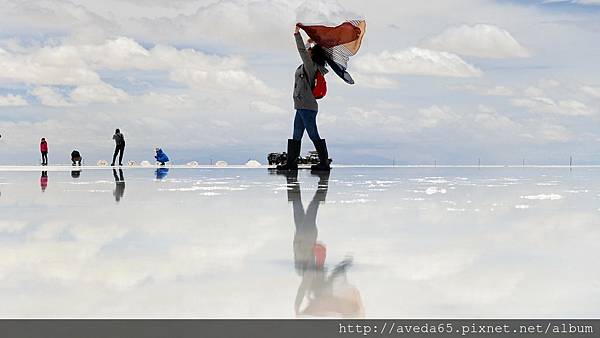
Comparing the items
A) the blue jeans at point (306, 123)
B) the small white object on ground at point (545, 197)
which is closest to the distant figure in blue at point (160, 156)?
the blue jeans at point (306, 123)

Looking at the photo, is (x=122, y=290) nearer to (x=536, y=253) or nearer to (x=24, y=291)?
(x=24, y=291)

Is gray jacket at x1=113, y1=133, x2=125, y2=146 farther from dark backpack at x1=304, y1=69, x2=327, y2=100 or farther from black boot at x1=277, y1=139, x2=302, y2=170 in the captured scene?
dark backpack at x1=304, y1=69, x2=327, y2=100

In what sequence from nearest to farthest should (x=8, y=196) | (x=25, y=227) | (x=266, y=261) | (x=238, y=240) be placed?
(x=266, y=261) → (x=238, y=240) → (x=25, y=227) → (x=8, y=196)

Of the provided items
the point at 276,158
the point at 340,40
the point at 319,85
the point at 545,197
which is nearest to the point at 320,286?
the point at 545,197

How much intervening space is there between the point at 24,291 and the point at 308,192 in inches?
255

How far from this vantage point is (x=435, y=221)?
5863 mm

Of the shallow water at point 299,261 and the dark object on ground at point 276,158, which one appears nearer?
the shallow water at point 299,261

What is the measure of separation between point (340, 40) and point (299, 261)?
32.7 ft

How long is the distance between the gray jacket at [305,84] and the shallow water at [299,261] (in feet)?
22.0

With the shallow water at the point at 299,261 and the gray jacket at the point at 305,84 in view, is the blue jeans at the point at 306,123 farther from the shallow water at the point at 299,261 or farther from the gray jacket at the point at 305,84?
the shallow water at the point at 299,261

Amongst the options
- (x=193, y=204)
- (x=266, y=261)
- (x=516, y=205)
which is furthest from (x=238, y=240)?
(x=516, y=205)

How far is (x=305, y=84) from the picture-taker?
45.1ft

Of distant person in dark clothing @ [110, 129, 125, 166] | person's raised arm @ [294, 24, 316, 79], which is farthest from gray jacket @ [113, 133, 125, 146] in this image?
person's raised arm @ [294, 24, 316, 79]

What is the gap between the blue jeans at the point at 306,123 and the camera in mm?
14039
